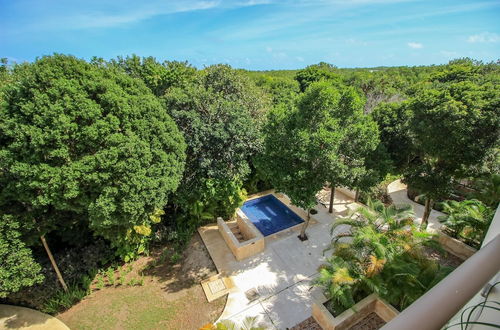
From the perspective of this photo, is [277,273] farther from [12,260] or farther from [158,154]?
[12,260]

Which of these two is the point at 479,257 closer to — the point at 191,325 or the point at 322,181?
the point at 322,181

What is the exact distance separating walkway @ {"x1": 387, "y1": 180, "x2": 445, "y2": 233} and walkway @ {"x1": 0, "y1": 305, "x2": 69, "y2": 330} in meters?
18.3

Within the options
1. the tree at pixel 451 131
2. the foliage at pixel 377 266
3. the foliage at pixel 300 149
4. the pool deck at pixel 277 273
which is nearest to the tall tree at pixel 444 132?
the tree at pixel 451 131

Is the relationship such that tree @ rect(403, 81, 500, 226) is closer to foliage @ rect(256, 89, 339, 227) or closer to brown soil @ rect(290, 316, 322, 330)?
foliage @ rect(256, 89, 339, 227)

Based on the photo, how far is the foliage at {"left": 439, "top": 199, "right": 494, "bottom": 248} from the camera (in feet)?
30.4

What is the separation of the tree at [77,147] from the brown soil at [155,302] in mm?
3876

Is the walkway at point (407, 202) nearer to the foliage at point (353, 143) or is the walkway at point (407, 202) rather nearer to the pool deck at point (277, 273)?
the pool deck at point (277, 273)

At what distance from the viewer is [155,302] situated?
1048 centimetres

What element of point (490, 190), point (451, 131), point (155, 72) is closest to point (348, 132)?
point (451, 131)

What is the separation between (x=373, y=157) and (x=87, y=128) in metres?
12.4

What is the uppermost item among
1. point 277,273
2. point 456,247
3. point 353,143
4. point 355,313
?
point 353,143

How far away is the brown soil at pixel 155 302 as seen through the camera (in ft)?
31.8

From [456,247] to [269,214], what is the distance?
376 inches

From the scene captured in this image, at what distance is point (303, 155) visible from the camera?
9898 mm
